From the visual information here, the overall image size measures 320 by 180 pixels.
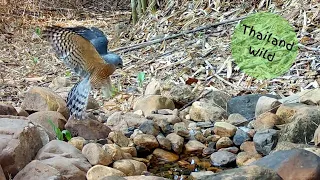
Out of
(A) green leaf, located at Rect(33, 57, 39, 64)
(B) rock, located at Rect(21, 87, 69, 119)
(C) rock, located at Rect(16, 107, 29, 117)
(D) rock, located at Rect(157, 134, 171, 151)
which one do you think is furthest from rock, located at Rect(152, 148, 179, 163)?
(A) green leaf, located at Rect(33, 57, 39, 64)

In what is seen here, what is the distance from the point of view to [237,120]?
A: 8.64 feet

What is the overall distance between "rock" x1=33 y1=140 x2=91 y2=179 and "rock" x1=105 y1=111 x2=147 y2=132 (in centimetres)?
51

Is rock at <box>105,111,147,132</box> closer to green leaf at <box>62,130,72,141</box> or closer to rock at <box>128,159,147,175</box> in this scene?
green leaf at <box>62,130,72,141</box>

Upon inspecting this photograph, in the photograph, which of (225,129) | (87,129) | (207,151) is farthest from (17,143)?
(225,129)

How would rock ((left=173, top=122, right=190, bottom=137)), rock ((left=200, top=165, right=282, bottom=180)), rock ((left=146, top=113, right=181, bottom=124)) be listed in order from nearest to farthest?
1. rock ((left=200, top=165, right=282, bottom=180))
2. rock ((left=173, top=122, right=190, bottom=137))
3. rock ((left=146, top=113, right=181, bottom=124))

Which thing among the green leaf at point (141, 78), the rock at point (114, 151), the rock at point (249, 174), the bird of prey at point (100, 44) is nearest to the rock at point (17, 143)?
the rock at point (114, 151)

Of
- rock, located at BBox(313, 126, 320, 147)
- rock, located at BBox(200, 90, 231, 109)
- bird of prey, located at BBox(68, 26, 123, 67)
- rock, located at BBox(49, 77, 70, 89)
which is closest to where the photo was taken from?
bird of prey, located at BBox(68, 26, 123, 67)

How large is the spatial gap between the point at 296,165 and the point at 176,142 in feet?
Result: 2.41

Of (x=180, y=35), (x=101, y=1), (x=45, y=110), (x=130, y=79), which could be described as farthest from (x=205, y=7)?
(x=101, y=1)

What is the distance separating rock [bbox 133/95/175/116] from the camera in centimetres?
287

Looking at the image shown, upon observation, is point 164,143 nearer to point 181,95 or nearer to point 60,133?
point 60,133

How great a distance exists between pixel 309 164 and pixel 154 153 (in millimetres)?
802

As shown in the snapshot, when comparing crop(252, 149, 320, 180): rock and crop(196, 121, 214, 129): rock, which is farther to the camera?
crop(196, 121, 214, 129): rock

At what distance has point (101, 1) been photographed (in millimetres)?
7254
